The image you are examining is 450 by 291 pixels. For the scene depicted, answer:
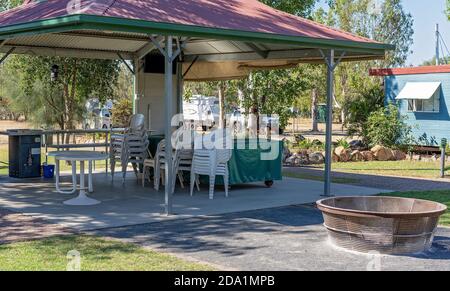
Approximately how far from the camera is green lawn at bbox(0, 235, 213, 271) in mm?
5855

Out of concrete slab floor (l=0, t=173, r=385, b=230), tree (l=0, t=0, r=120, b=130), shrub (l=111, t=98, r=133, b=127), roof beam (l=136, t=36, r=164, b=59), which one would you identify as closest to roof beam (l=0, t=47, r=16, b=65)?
concrete slab floor (l=0, t=173, r=385, b=230)

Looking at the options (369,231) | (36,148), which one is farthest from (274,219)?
(36,148)

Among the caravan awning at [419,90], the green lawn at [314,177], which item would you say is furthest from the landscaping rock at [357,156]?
the green lawn at [314,177]

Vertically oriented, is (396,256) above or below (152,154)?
below

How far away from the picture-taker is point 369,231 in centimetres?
652

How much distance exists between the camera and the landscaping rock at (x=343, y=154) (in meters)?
18.3

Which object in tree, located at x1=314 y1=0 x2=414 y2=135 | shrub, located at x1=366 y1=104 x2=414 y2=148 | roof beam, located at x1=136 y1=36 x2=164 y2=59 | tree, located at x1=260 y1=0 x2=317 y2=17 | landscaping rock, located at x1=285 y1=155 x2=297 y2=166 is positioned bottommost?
landscaping rock, located at x1=285 y1=155 x2=297 y2=166

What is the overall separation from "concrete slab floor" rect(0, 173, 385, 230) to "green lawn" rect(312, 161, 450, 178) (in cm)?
324

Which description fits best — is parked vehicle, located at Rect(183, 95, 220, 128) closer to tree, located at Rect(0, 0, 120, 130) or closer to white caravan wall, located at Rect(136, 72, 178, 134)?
tree, located at Rect(0, 0, 120, 130)

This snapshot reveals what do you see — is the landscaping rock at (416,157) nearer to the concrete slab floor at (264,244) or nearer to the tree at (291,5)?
the tree at (291,5)

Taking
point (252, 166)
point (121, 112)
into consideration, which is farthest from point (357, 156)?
point (121, 112)

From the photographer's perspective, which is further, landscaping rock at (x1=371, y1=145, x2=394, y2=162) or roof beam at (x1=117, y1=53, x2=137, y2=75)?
landscaping rock at (x1=371, y1=145, x2=394, y2=162)
